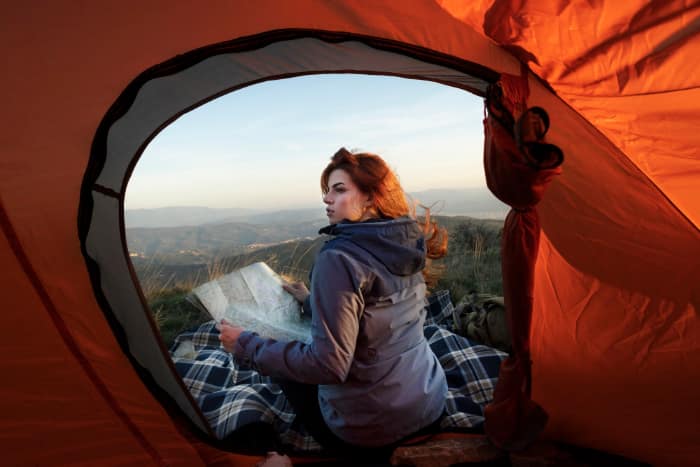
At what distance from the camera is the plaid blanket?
5.44 feet

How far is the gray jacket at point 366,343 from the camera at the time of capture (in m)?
1.21

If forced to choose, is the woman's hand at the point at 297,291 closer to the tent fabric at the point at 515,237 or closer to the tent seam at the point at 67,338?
the tent seam at the point at 67,338

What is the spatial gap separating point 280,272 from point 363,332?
2716 mm

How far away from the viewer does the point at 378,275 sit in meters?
1.26

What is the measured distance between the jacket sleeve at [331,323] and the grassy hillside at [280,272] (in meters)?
1.24

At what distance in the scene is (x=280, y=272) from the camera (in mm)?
3932

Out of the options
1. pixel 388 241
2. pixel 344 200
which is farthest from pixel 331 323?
pixel 344 200

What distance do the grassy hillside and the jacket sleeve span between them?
1.24 meters

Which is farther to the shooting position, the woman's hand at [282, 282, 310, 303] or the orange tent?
the woman's hand at [282, 282, 310, 303]

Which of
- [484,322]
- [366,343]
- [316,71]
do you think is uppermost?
[316,71]

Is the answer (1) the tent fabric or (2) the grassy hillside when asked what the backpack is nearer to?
(2) the grassy hillside

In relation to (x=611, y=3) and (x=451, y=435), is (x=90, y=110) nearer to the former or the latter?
(x=611, y=3)

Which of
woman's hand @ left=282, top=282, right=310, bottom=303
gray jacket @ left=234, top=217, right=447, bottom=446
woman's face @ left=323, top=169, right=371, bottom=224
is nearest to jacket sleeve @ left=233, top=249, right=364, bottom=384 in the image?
gray jacket @ left=234, top=217, right=447, bottom=446

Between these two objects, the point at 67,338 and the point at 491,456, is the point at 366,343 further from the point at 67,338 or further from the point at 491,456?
the point at 67,338
